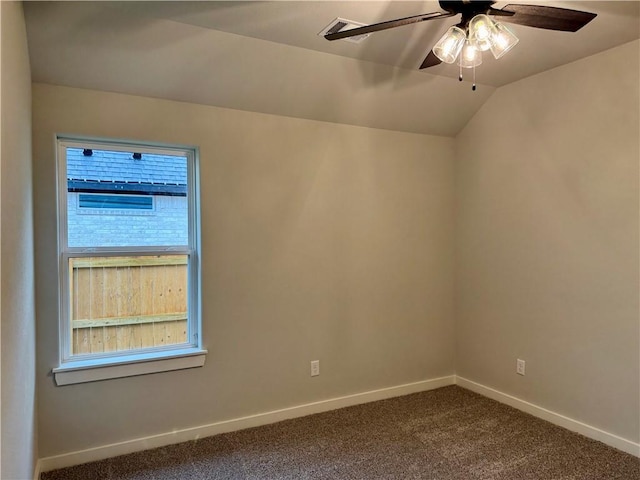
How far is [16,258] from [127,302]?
1.06 metres

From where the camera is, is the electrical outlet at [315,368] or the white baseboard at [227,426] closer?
the white baseboard at [227,426]

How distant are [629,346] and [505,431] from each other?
94 centimetres

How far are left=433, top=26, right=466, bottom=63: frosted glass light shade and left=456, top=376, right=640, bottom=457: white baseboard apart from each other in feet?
8.15

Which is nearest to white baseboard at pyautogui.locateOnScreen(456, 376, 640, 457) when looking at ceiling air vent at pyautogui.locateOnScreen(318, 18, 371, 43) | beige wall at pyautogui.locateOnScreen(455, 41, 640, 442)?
beige wall at pyautogui.locateOnScreen(455, 41, 640, 442)

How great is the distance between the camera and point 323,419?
3014 mm

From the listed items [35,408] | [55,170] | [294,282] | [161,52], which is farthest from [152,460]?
[161,52]

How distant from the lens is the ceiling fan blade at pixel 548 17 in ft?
5.29

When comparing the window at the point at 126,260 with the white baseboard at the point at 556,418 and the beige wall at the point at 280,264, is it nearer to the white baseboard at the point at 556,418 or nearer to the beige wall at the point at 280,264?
the beige wall at the point at 280,264

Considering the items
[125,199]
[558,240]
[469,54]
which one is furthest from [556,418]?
[125,199]

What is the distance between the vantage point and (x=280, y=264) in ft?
9.78

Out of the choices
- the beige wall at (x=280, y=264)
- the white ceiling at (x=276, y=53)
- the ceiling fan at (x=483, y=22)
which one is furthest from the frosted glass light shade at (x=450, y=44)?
the beige wall at (x=280, y=264)

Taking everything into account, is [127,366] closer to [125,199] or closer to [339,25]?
[125,199]

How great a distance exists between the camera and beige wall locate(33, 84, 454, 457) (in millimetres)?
2420

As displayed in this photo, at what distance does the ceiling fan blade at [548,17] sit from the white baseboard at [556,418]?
239cm
